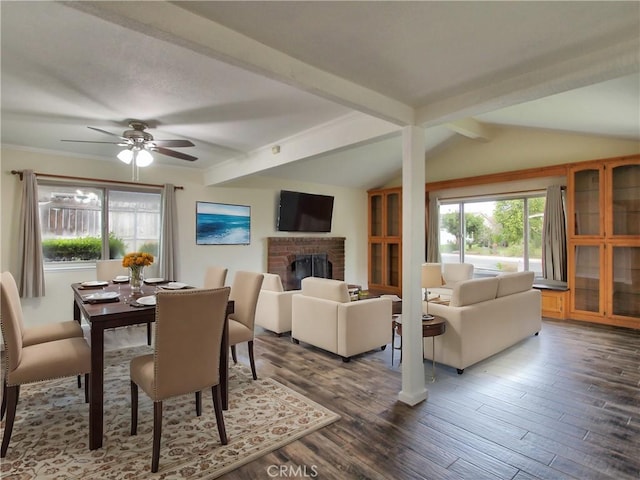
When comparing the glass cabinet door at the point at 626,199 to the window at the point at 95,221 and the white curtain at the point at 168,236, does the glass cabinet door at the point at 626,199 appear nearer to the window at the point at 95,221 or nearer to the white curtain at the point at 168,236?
the white curtain at the point at 168,236

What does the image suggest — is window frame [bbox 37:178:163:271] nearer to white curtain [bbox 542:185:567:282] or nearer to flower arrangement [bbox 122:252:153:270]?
flower arrangement [bbox 122:252:153:270]

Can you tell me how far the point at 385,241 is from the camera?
7.88m

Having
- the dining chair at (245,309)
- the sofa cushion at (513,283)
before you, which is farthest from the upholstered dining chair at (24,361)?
the sofa cushion at (513,283)

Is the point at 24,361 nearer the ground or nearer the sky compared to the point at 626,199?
nearer the ground

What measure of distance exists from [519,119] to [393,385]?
425cm

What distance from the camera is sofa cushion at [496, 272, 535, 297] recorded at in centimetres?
391

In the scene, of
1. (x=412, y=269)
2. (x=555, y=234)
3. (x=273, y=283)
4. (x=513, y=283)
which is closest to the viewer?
(x=412, y=269)

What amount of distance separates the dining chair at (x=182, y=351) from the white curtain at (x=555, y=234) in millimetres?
5520

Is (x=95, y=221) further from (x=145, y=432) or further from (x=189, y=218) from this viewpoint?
(x=145, y=432)

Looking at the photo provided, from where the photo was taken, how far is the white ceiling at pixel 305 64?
157cm

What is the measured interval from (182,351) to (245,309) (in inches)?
47.7

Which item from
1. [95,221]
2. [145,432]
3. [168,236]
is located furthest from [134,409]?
[95,221]

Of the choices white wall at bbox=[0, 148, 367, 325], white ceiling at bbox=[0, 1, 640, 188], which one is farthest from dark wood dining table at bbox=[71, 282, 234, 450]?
white wall at bbox=[0, 148, 367, 325]

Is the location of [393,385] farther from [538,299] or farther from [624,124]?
[624,124]
